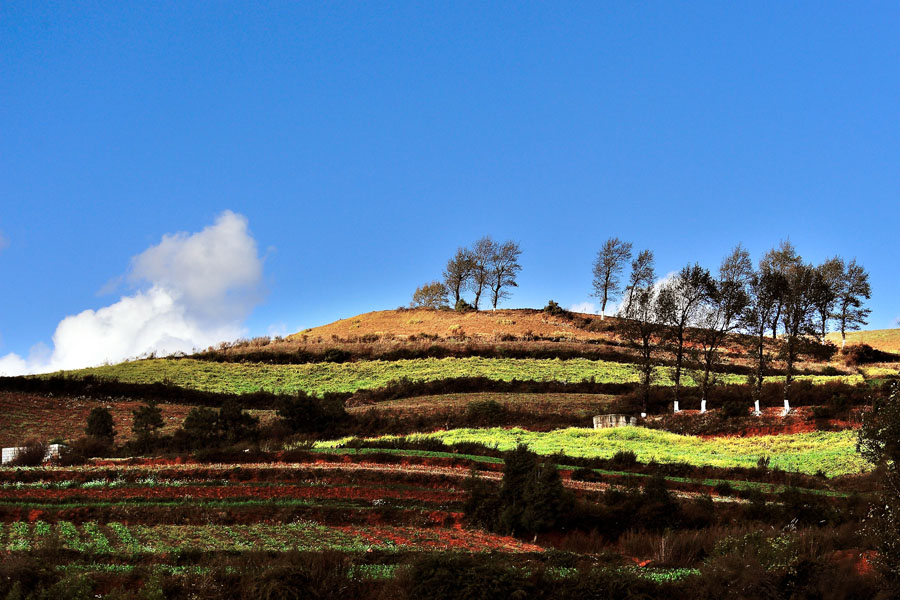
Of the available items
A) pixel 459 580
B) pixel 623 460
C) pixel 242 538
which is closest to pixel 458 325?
pixel 623 460

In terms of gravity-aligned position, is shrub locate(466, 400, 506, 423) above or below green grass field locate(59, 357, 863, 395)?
below

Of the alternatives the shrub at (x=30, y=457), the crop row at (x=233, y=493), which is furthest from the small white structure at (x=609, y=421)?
the shrub at (x=30, y=457)

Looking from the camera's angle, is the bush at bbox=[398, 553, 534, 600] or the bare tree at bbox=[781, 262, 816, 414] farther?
the bare tree at bbox=[781, 262, 816, 414]

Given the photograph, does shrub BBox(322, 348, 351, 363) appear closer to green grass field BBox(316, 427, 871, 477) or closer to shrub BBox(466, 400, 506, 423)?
shrub BBox(466, 400, 506, 423)

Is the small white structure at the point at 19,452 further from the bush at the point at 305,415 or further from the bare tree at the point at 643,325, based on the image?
the bare tree at the point at 643,325

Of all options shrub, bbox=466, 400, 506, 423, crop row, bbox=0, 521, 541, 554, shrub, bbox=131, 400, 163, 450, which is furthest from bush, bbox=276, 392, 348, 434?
crop row, bbox=0, 521, 541, 554

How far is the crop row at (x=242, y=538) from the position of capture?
16719mm

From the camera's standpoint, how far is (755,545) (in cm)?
1533

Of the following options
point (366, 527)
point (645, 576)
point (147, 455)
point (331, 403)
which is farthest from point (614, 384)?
point (645, 576)

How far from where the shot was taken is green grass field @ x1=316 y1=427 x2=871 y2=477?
103 feet

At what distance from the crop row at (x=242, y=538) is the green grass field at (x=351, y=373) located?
120 ft

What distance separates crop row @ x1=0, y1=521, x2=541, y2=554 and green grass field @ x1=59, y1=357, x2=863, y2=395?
36549mm

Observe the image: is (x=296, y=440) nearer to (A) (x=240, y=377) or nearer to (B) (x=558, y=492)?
(B) (x=558, y=492)

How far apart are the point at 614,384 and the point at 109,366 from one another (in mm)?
40043
